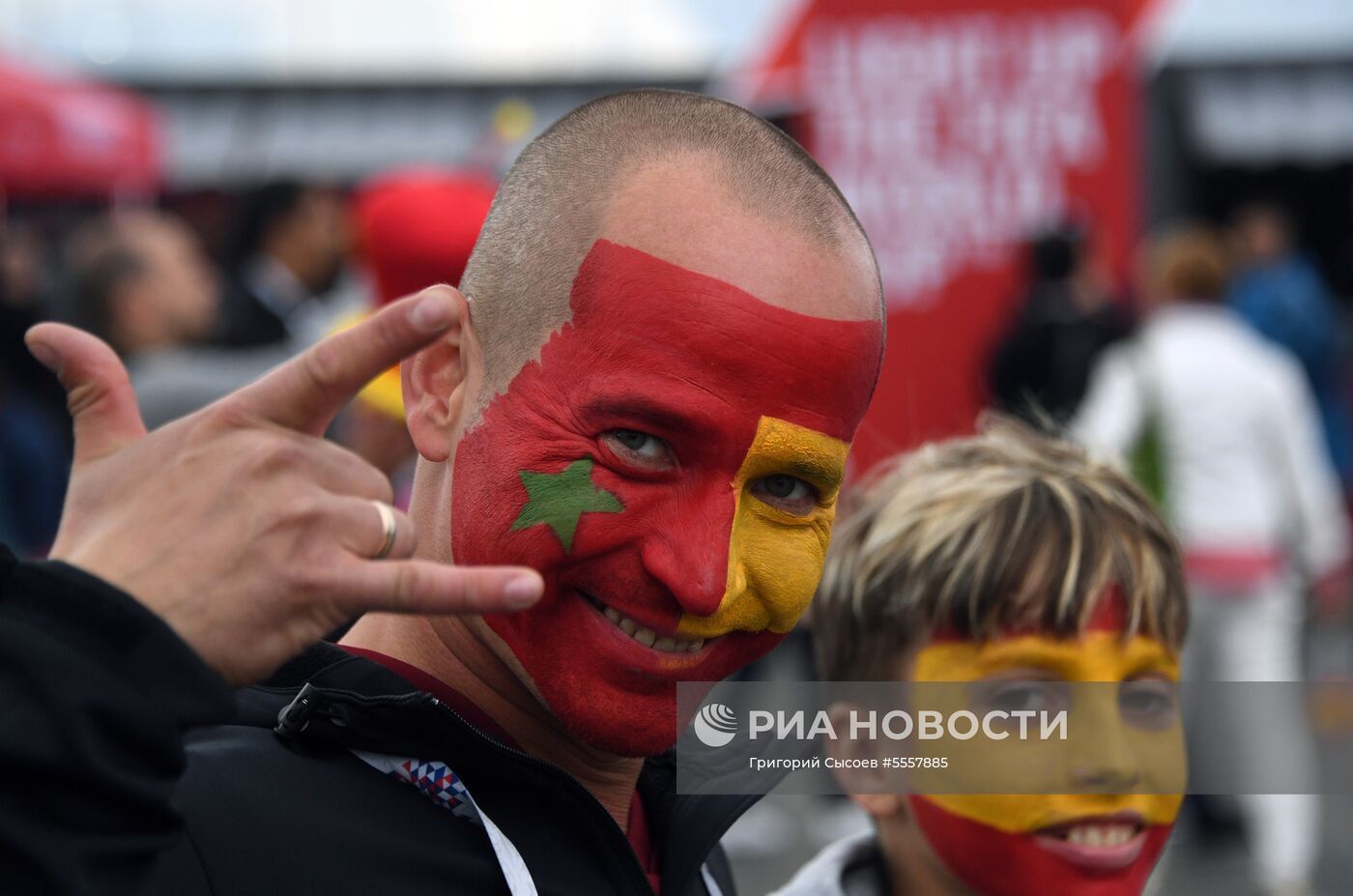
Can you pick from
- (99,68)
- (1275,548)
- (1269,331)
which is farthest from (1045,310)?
(99,68)

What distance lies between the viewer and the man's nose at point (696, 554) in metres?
1.37

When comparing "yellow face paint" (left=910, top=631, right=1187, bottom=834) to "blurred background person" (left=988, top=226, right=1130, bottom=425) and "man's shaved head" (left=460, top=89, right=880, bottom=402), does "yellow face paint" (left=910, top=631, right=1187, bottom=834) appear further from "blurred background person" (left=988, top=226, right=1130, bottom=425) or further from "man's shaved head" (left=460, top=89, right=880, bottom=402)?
"blurred background person" (left=988, top=226, right=1130, bottom=425)

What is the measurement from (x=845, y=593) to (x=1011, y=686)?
0.32 metres

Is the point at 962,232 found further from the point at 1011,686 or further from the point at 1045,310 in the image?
the point at 1011,686

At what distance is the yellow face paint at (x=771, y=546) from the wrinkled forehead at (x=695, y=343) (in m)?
0.02

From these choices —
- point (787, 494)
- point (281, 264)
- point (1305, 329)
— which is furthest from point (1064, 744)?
point (1305, 329)

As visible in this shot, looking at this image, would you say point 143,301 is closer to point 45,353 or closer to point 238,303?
point 238,303

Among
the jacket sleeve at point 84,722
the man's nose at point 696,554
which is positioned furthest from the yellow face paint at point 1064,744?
the jacket sleeve at point 84,722

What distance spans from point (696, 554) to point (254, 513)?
43cm

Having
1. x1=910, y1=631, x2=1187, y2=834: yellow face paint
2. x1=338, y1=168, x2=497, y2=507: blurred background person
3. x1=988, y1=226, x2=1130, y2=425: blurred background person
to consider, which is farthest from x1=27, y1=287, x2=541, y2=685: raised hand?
x1=988, y1=226, x2=1130, y2=425: blurred background person

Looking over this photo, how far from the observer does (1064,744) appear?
1761 mm

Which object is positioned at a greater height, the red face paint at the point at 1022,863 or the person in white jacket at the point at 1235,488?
the person in white jacket at the point at 1235,488

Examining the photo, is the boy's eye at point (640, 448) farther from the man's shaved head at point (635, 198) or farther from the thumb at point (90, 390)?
the thumb at point (90, 390)

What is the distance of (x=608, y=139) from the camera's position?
1550mm
